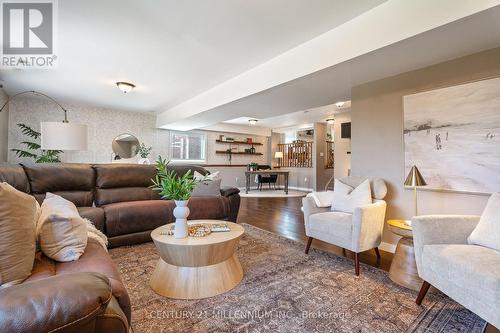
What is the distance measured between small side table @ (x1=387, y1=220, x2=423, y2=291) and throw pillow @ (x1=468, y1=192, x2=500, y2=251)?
41 cm

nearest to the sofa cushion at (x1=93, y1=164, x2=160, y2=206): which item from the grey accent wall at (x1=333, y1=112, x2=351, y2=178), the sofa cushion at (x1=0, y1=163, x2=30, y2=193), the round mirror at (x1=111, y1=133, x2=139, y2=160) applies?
the sofa cushion at (x1=0, y1=163, x2=30, y2=193)

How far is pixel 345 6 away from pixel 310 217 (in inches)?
78.6

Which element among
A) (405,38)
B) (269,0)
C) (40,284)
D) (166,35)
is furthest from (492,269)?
(166,35)

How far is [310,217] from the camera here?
263cm

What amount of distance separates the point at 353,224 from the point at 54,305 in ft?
7.10

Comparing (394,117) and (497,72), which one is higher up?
(497,72)

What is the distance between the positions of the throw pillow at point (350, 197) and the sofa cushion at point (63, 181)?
297 centimetres

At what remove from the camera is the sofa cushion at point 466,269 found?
48.8 inches

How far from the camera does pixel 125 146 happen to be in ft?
20.9

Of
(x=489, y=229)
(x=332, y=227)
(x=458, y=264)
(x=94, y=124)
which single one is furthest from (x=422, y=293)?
(x=94, y=124)

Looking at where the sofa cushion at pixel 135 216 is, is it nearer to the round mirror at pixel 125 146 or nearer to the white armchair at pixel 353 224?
the white armchair at pixel 353 224

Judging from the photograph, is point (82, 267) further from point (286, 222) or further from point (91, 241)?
point (286, 222)

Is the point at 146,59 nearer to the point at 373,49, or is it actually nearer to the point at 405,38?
the point at 373,49

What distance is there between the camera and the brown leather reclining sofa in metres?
0.58
